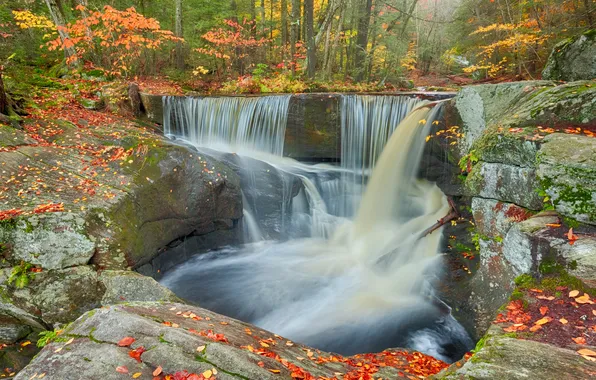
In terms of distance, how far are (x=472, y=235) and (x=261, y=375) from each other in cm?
513

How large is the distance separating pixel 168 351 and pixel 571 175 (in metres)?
4.33

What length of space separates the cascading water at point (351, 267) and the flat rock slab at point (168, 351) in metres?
2.19

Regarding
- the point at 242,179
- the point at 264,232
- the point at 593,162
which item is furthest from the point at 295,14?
the point at 593,162

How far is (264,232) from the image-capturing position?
841cm

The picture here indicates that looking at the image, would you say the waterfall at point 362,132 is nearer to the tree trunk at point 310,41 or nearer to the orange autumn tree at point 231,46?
the tree trunk at point 310,41

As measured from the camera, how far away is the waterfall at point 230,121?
10297 mm

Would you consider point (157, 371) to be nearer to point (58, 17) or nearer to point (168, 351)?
point (168, 351)

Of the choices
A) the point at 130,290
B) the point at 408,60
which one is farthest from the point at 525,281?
the point at 408,60

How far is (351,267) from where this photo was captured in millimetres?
7391

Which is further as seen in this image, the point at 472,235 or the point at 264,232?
the point at 264,232

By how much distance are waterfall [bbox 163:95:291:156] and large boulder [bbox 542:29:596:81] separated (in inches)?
256

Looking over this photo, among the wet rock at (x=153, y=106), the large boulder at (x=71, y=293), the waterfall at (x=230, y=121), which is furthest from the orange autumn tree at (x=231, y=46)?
the large boulder at (x=71, y=293)

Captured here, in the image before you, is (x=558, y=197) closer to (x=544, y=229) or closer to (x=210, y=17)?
(x=544, y=229)

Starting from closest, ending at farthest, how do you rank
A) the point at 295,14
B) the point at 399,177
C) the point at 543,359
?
the point at 543,359 < the point at 399,177 < the point at 295,14
